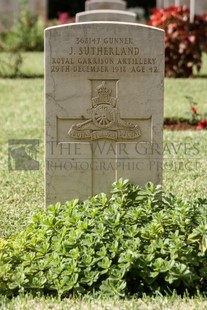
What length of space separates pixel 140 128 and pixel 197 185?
1.46 meters

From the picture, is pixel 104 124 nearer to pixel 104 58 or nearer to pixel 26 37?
pixel 104 58

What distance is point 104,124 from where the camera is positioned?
5.43 meters

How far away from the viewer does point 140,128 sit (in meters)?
5.44

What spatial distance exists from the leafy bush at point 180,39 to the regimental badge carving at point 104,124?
911 centimetres

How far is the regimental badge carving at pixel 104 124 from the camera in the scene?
5402 mm

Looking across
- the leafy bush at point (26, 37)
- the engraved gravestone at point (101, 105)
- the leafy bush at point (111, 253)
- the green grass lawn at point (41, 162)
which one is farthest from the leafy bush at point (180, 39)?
the leafy bush at point (111, 253)

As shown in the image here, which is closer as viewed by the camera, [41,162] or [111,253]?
[111,253]

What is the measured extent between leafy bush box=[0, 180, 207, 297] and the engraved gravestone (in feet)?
1.92

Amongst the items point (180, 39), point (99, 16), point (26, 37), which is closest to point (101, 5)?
point (180, 39)

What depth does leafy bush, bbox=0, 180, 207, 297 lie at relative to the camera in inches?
173

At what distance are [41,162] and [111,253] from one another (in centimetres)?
331

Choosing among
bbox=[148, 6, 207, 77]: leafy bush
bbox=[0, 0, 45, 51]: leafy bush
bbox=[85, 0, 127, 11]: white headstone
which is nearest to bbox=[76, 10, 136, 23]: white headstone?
bbox=[148, 6, 207, 77]: leafy bush

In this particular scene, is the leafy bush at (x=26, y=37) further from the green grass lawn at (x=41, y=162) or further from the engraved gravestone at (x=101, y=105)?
the engraved gravestone at (x=101, y=105)

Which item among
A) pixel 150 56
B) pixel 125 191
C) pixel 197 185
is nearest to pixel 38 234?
pixel 125 191
